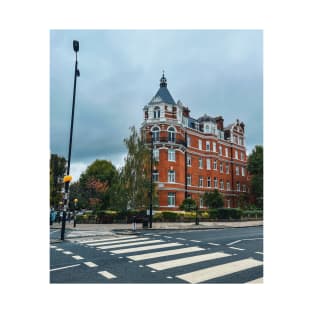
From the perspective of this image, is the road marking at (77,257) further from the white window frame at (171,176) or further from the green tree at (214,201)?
the green tree at (214,201)

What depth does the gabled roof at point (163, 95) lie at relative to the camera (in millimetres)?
35531

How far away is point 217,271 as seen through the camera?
6.19m

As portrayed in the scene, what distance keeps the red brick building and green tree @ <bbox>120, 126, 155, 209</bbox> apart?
216cm

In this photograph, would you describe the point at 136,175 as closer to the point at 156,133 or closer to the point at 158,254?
the point at 156,133

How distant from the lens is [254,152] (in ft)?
143

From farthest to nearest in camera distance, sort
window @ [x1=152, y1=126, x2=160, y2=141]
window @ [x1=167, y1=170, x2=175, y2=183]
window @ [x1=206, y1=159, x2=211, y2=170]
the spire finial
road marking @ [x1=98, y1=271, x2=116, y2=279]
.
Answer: window @ [x1=206, y1=159, x2=211, y2=170], the spire finial, window @ [x1=152, y1=126, x2=160, y2=141], window @ [x1=167, y1=170, x2=175, y2=183], road marking @ [x1=98, y1=271, x2=116, y2=279]

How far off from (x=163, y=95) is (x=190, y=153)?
29.9ft

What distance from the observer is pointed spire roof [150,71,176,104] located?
117 feet

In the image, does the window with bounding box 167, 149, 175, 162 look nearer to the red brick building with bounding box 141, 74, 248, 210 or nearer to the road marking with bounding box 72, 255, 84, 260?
Result: the red brick building with bounding box 141, 74, 248, 210

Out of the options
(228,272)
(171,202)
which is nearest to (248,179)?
(171,202)

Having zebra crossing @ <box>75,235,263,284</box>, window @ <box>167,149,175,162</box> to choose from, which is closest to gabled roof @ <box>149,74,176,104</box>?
window @ <box>167,149,175,162</box>
